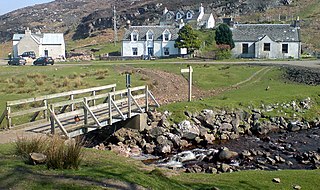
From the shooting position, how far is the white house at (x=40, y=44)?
74.6 meters

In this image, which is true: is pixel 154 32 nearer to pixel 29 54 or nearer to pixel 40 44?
pixel 40 44

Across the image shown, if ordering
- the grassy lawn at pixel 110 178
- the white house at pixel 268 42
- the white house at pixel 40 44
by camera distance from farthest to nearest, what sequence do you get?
the white house at pixel 40 44 < the white house at pixel 268 42 < the grassy lawn at pixel 110 178

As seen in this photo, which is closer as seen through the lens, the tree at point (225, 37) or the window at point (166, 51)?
the tree at point (225, 37)

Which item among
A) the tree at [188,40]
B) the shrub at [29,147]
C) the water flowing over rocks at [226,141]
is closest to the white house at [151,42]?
the tree at [188,40]

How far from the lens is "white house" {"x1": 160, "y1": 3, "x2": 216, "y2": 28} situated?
293 ft

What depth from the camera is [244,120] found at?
26422mm

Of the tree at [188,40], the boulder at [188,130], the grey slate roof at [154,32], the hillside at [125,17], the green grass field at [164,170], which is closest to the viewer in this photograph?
A: the green grass field at [164,170]

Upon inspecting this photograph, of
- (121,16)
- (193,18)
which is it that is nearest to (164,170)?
(193,18)

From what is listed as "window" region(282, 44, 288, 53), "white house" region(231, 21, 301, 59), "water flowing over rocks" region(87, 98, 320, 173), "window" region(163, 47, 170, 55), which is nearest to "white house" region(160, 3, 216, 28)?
"window" region(163, 47, 170, 55)

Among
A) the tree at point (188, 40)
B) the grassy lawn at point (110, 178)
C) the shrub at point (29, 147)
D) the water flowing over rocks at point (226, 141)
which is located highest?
the tree at point (188, 40)

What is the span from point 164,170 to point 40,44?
Answer: 65276 millimetres

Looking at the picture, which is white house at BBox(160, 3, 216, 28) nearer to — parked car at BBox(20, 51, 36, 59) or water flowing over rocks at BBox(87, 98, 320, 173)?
parked car at BBox(20, 51, 36, 59)

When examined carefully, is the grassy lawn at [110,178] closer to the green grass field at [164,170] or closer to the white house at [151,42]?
the green grass field at [164,170]

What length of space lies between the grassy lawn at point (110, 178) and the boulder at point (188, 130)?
9.57m
